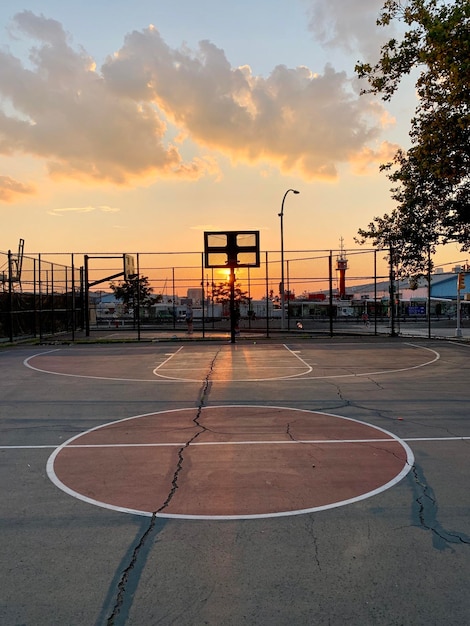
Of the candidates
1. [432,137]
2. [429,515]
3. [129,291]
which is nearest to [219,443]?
[429,515]

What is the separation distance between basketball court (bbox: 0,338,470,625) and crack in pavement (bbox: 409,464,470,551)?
0.06 feet

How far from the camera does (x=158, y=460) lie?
579 cm

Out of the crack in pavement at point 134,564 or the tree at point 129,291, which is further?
the tree at point 129,291

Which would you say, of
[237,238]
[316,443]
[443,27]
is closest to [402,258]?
[237,238]

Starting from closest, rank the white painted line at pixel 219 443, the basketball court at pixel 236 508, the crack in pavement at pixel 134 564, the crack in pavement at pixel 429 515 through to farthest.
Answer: the crack in pavement at pixel 134 564 → the basketball court at pixel 236 508 → the crack in pavement at pixel 429 515 → the white painted line at pixel 219 443

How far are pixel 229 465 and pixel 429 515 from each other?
7.65 feet

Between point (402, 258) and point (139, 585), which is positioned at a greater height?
point (402, 258)

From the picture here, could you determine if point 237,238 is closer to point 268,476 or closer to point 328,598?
point 268,476

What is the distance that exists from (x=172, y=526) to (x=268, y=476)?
59.7 inches

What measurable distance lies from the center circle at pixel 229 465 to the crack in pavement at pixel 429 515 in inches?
9.5

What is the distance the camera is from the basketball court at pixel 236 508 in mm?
2990

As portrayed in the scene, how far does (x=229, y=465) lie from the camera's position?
18.3 feet

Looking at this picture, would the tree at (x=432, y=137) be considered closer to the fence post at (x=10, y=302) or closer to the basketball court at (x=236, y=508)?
the basketball court at (x=236, y=508)

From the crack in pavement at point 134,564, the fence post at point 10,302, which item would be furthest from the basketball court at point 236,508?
the fence post at point 10,302
